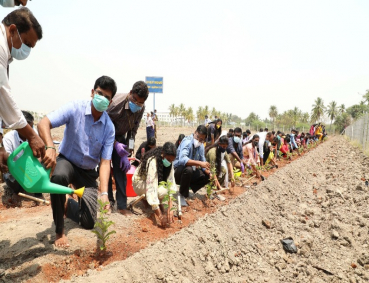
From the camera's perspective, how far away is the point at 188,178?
4996 millimetres

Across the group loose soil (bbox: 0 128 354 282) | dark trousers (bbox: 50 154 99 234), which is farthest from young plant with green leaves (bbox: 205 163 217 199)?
dark trousers (bbox: 50 154 99 234)

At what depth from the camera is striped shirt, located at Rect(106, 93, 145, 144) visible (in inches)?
148

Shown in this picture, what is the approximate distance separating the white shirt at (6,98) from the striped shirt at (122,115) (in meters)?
1.94

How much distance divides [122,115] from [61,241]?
1756mm

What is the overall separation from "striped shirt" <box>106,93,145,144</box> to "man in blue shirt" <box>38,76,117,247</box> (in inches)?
29.6

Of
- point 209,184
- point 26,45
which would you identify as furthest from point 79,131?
point 209,184

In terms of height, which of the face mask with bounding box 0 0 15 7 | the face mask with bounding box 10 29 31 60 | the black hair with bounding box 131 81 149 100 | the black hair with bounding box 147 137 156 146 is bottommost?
the black hair with bounding box 147 137 156 146

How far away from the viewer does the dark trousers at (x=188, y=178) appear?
4.96 meters

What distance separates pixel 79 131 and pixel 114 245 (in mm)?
1289

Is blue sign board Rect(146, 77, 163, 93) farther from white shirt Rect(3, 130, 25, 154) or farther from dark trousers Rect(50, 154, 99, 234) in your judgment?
dark trousers Rect(50, 154, 99, 234)

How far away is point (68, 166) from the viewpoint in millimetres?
2789

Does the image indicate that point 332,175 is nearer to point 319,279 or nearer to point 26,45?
point 319,279

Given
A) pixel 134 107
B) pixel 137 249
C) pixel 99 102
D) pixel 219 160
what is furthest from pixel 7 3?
pixel 219 160

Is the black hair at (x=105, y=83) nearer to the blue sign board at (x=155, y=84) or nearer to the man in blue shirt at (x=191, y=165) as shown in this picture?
the man in blue shirt at (x=191, y=165)
